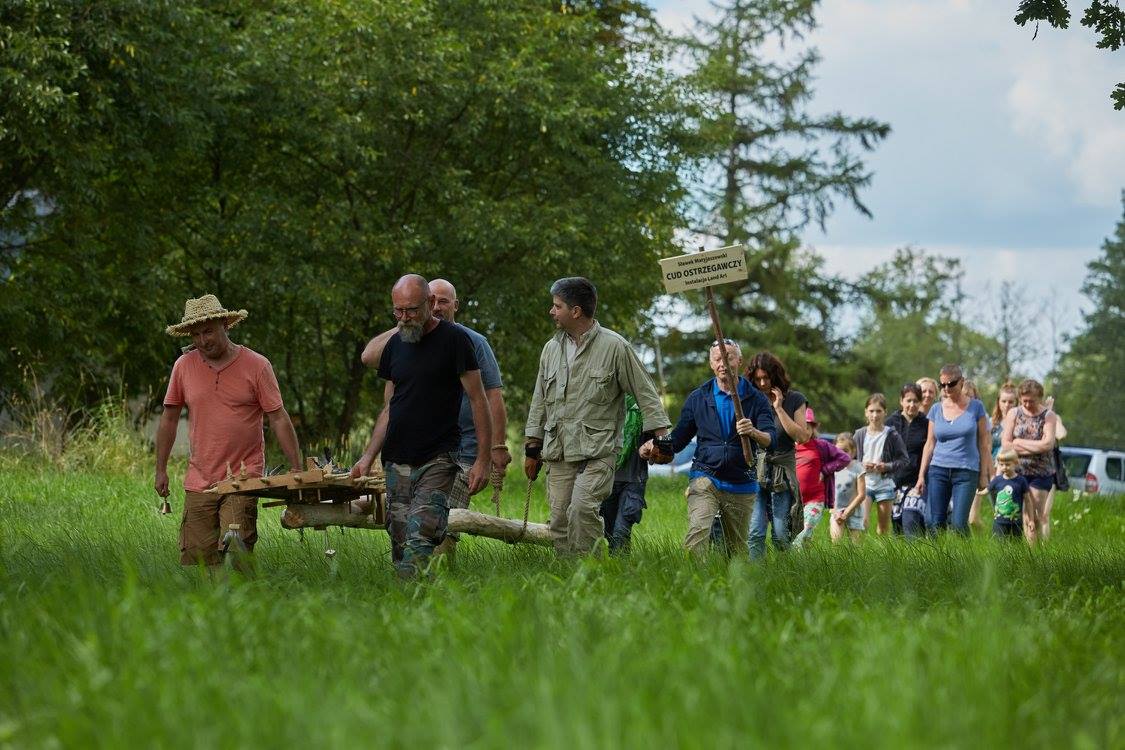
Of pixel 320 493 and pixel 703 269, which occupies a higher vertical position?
pixel 703 269

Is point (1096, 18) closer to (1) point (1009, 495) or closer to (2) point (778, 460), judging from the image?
(2) point (778, 460)

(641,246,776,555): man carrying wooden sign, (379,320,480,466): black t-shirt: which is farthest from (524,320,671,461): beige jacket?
(379,320,480,466): black t-shirt

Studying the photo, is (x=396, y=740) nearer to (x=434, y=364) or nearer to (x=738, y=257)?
(x=434, y=364)

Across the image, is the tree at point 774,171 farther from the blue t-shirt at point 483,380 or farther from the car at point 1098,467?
the blue t-shirt at point 483,380

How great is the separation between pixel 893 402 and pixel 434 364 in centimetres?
6359

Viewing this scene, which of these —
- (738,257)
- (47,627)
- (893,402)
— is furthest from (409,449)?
(893,402)

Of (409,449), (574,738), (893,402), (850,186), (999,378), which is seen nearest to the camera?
(574,738)

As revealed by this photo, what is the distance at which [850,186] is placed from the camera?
49.9m

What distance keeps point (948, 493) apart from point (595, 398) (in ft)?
19.3

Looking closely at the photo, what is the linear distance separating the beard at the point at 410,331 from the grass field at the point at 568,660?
1.34 metres

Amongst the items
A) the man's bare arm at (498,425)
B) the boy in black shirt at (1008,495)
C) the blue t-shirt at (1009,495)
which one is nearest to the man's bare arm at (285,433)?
the man's bare arm at (498,425)

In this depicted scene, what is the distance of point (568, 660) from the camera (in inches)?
196

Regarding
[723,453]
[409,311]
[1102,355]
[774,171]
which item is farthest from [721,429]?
[1102,355]

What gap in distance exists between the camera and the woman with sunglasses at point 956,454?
14.5m
